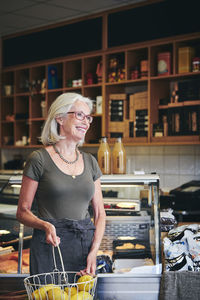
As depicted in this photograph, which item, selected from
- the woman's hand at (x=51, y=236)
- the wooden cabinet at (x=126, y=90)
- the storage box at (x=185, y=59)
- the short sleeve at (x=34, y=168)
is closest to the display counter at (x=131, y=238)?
the short sleeve at (x=34, y=168)

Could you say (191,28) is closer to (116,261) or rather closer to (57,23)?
(57,23)

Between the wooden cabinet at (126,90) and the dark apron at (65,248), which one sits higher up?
the wooden cabinet at (126,90)

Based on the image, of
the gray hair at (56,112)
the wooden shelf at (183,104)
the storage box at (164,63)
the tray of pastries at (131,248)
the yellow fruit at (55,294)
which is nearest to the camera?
the yellow fruit at (55,294)

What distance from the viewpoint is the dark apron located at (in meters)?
1.78

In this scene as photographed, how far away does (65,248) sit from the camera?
5.88 feet

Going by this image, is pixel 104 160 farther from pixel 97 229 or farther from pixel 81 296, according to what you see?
pixel 81 296

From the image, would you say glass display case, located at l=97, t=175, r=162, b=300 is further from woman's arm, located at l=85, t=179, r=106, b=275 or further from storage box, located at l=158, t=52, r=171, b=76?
storage box, located at l=158, t=52, r=171, b=76

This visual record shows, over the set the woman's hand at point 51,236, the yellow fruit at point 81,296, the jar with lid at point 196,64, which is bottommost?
the yellow fruit at point 81,296

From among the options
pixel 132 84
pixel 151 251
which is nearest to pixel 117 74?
pixel 132 84

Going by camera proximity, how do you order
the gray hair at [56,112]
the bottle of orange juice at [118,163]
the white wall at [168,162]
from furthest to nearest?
1. the white wall at [168,162]
2. the bottle of orange juice at [118,163]
3. the gray hair at [56,112]

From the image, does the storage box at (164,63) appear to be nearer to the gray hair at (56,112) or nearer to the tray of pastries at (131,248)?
the tray of pastries at (131,248)

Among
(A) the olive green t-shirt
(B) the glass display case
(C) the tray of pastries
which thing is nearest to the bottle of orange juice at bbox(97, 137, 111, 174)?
(B) the glass display case

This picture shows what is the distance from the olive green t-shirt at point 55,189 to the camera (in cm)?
176

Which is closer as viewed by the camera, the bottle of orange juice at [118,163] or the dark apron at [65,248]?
the dark apron at [65,248]
